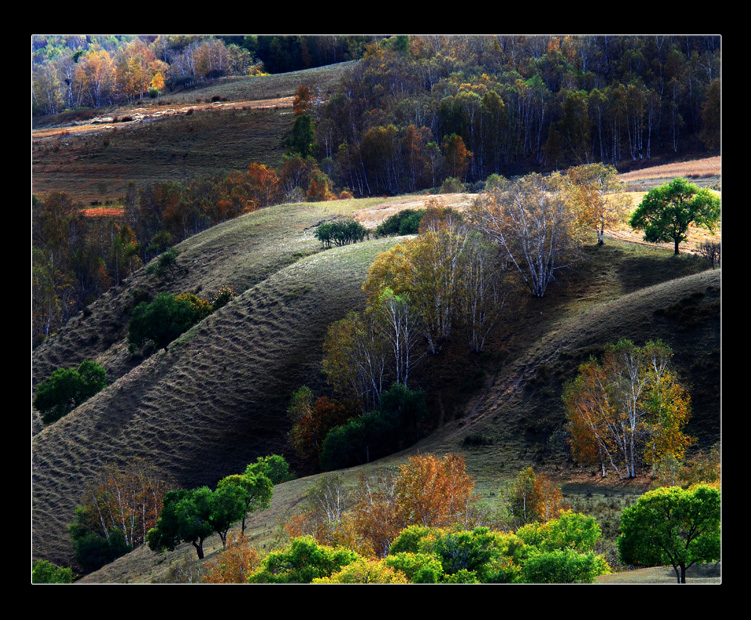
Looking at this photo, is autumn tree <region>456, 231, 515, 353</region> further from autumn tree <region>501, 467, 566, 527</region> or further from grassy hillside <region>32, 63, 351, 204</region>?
grassy hillside <region>32, 63, 351, 204</region>

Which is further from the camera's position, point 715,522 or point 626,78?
point 626,78

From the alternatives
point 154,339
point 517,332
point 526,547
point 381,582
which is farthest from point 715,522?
point 154,339

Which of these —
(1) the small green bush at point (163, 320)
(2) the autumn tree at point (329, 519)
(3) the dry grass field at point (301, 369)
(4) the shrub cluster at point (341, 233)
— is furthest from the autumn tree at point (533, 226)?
(1) the small green bush at point (163, 320)

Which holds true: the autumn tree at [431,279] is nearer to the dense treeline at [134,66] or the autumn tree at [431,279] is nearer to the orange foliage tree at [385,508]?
the orange foliage tree at [385,508]

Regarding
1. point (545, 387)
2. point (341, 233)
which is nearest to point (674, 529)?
point (545, 387)

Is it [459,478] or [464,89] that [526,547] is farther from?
[464,89]
